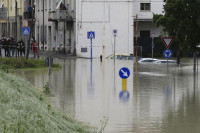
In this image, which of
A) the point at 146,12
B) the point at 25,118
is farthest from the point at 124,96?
the point at 146,12

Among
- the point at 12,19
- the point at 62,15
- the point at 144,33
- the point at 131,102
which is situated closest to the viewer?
the point at 131,102

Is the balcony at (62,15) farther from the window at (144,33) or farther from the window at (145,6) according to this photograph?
the window at (144,33)

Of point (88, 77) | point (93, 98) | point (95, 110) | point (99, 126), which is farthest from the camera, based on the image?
point (88, 77)

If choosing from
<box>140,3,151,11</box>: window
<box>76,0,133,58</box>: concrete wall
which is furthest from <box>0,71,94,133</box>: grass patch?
<box>140,3,151,11</box>: window

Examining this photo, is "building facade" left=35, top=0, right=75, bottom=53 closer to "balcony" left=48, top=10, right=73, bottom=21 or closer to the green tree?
"balcony" left=48, top=10, right=73, bottom=21

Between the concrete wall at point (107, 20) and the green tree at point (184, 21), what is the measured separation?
25.1m

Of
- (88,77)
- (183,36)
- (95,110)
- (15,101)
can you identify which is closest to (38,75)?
(88,77)

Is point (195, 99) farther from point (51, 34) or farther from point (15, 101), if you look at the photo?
point (51, 34)

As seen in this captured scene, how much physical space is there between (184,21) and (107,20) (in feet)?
89.5

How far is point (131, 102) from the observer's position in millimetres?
22062

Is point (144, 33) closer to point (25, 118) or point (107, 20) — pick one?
point (107, 20)

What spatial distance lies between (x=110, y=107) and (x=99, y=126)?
4.59 meters

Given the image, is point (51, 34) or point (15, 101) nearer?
point (15, 101)

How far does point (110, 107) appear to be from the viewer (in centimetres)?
2045
